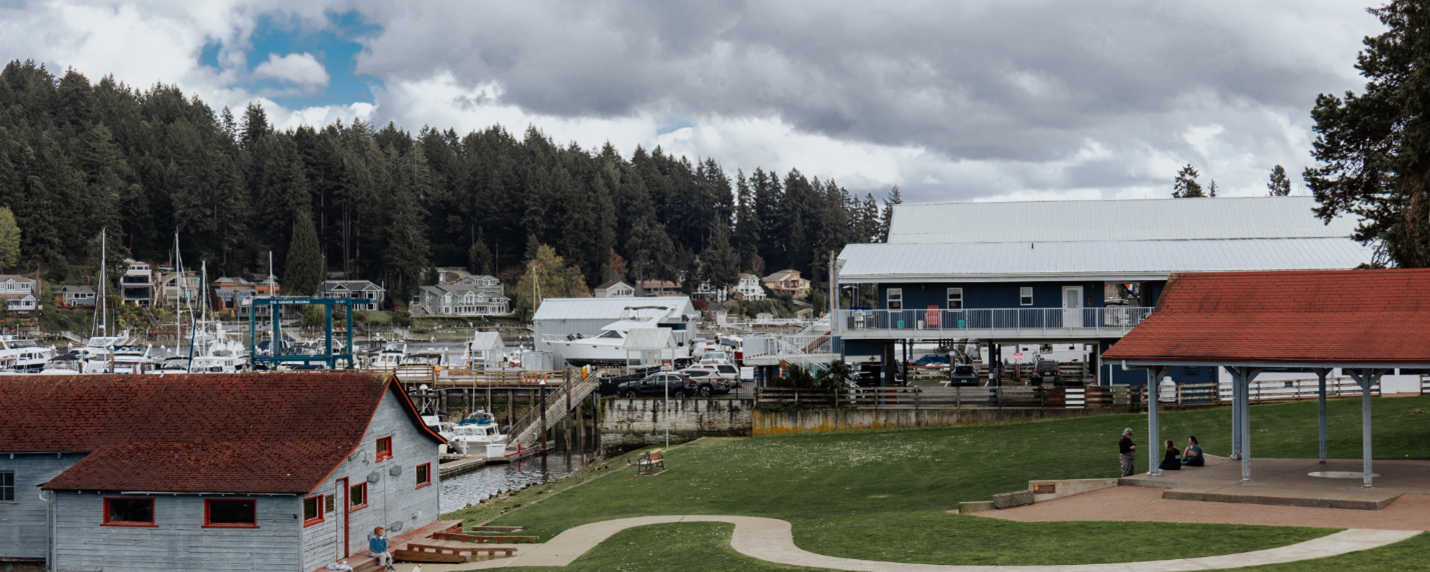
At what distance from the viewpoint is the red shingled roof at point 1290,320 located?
77.7ft

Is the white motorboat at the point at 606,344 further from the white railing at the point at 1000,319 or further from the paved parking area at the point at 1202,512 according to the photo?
the paved parking area at the point at 1202,512

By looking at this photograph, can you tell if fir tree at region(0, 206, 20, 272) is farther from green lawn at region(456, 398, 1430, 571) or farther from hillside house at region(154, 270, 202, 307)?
green lawn at region(456, 398, 1430, 571)

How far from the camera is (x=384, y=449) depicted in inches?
1080

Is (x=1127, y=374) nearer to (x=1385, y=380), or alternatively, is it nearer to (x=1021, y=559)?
(x=1385, y=380)

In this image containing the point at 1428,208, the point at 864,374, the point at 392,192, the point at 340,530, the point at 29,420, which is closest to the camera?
the point at 340,530

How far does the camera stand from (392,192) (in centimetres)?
16375

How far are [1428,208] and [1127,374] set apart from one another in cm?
Answer: 1766

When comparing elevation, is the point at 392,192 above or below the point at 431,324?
above

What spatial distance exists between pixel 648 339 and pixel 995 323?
21.4m

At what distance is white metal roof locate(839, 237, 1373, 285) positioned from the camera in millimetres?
47750

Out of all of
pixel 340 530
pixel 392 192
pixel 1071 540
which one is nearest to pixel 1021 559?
pixel 1071 540

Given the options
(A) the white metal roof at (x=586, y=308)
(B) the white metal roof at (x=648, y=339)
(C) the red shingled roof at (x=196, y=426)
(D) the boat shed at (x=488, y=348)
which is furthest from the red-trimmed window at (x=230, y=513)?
(A) the white metal roof at (x=586, y=308)

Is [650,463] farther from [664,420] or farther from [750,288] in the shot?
[750,288]

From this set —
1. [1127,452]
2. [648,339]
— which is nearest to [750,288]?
[648,339]
